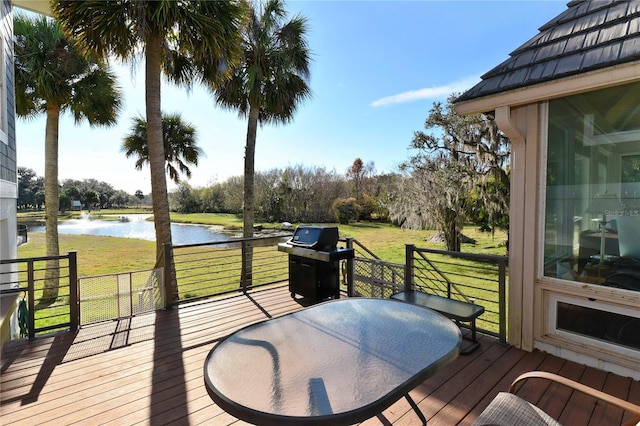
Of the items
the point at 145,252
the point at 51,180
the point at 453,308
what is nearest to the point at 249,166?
the point at 51,180

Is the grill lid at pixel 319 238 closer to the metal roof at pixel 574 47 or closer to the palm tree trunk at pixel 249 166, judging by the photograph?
the metal roof at pixel 574 47

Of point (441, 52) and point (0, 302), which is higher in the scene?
point (441, 52)

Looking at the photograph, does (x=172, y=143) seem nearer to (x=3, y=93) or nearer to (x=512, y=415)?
(x=3, y=93)

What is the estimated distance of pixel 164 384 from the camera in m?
2.21

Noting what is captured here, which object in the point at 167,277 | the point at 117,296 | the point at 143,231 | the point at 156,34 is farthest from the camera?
the point at 143,231

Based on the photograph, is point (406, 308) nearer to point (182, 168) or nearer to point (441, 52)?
point (441, 52)

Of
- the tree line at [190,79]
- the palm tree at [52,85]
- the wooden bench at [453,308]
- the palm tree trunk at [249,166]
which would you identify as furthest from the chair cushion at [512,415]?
the palm tree at [52,85]

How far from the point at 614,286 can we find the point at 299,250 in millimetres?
3114

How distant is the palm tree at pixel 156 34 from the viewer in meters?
3.83

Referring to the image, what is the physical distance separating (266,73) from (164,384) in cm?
691

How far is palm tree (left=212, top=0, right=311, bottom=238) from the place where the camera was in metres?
7.11

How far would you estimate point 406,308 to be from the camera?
2119 mm

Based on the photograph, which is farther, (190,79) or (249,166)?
(249,166)

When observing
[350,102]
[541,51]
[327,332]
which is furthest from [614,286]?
[350,102]
